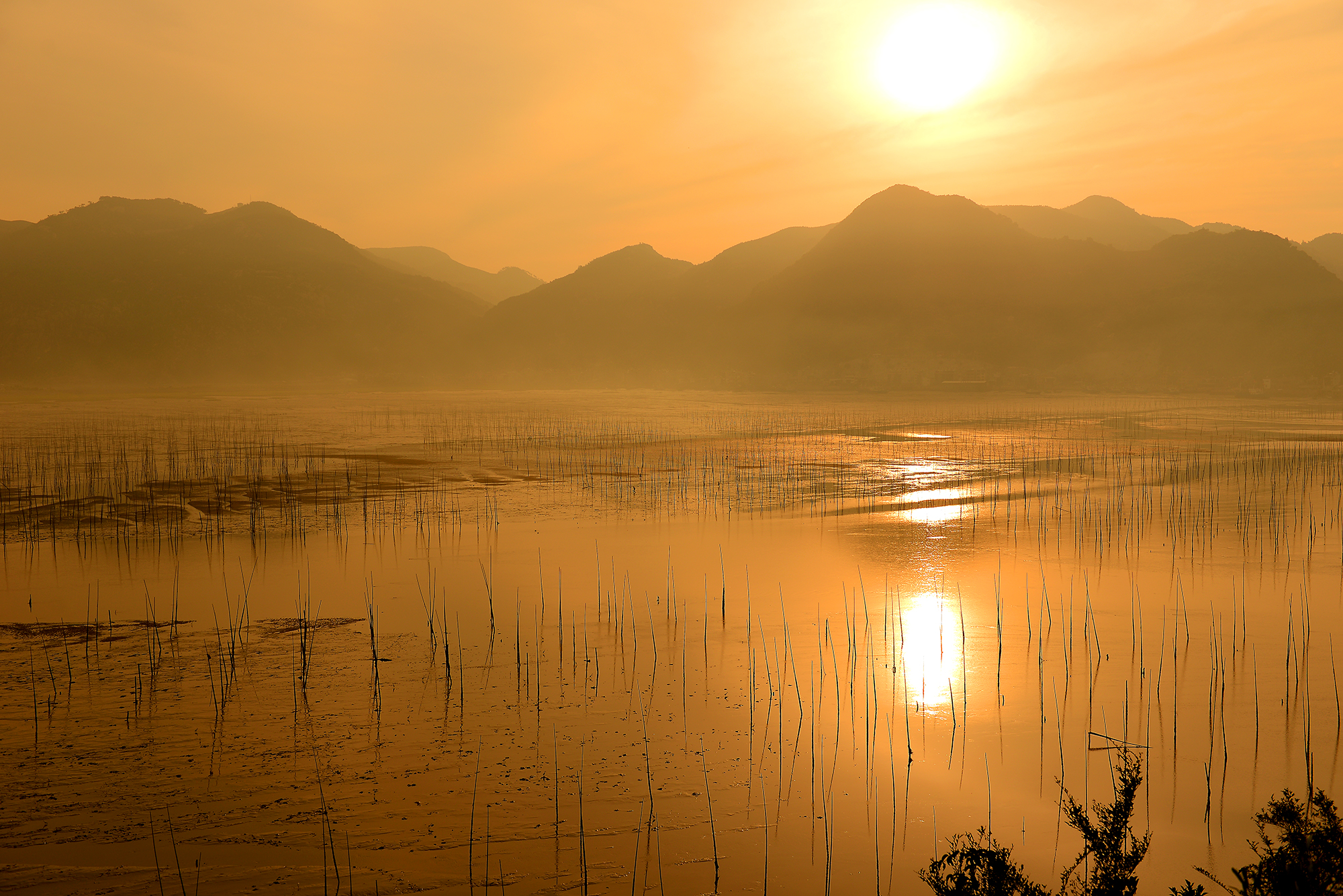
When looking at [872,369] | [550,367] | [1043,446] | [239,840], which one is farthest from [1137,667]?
[550,367]

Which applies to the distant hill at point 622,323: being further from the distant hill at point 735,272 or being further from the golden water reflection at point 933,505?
the golden water reflection at point 933,505

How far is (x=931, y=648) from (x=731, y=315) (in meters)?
134

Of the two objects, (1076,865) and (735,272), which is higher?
(735,272)

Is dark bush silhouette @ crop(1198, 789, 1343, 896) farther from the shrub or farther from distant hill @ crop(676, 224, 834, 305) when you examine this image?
distant hill @ crop(676, 224, 834, 305)

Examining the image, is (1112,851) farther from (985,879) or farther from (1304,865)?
(1304,865)

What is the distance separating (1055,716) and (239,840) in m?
6.18

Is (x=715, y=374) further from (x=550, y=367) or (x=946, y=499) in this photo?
(x=946, y=499)

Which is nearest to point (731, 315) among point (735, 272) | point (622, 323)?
point (622, 323)

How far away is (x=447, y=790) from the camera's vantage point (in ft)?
19.8

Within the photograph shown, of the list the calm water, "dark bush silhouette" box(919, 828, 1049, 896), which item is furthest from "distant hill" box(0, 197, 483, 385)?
"dark bush silhouette" box(919, 828, 1049, 896)

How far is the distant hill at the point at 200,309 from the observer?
458ft

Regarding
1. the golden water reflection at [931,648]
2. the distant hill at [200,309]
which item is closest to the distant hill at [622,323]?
the distant hill at [200,309]

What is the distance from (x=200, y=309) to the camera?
516ft

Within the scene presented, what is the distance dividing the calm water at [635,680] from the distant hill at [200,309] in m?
109
